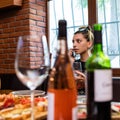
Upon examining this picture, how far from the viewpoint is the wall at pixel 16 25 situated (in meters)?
3.22

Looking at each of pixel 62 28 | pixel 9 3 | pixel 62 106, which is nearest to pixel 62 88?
pixel 62 106

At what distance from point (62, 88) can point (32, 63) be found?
0.12m

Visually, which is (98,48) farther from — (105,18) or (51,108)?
(105,18)

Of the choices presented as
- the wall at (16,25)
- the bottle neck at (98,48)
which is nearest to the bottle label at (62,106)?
the bottle neck at (98,48)

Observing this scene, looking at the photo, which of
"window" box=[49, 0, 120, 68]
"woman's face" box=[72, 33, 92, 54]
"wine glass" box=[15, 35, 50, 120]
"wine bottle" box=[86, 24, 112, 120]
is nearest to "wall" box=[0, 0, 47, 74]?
"window" box=[49, 0, 120, 68]

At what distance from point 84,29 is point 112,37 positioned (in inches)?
31.6

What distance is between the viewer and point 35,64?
2.14 feet

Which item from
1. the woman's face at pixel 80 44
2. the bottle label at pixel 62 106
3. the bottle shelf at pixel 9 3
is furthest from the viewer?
the bottle shelf at pixel 9 3

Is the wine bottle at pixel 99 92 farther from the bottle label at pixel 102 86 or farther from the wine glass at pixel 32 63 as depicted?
Answer: the wine glass at pixel 32 63

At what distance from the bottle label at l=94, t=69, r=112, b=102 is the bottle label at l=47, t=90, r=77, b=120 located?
0.20 ft

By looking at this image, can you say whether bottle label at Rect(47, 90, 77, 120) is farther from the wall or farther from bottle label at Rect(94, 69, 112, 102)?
the wall

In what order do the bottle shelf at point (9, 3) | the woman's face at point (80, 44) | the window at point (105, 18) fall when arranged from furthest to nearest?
the bottle shelf at point (9, 3)
the window at point (105, 18)
the woman's face at point (80, 44)

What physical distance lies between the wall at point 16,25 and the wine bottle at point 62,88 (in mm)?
2644

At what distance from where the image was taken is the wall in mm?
3225
